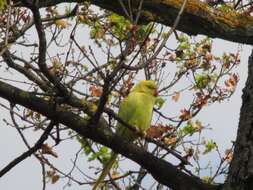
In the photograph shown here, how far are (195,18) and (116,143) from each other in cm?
118

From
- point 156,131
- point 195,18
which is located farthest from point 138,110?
point 195,18

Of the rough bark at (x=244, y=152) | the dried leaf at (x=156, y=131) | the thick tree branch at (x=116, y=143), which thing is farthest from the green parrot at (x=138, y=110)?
the rough bark at (x=244, y=152)

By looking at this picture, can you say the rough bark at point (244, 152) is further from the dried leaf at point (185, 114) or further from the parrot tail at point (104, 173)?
the dried leaf at point (185, 114)

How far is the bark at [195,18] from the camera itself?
3.99 m

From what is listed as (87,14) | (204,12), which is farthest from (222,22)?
(87,14)

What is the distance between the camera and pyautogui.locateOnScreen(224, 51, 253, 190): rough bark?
309 centimetres

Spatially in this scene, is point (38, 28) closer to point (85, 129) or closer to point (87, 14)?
point (85, 129)

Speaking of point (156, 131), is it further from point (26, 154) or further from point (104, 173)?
point (26, 154)

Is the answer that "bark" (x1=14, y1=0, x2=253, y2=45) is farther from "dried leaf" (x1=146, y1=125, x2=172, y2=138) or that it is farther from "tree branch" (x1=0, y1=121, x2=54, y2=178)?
"dried leaf" (x1=146, y1=125, x2=172, y2=138)

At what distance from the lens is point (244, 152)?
3146 mm

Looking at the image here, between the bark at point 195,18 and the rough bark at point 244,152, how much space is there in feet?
2.66

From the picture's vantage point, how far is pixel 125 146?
3.36 metres

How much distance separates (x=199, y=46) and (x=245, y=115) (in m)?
4.40

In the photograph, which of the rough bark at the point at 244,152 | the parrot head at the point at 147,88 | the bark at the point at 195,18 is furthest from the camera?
the parrot head at the point at 147,88
